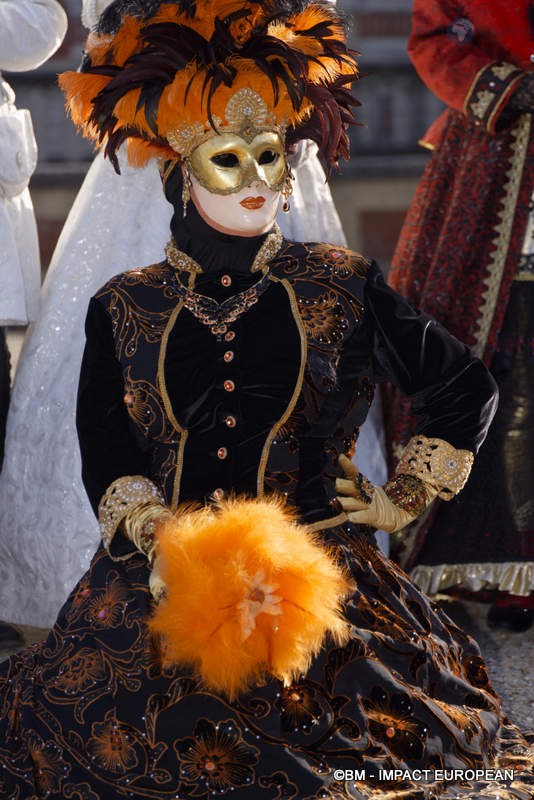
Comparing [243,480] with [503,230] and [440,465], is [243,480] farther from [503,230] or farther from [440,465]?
[503,230]

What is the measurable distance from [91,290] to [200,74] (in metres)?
0.94

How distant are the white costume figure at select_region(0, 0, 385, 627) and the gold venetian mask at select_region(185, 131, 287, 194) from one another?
31.0 inches

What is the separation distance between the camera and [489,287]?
2795 mm

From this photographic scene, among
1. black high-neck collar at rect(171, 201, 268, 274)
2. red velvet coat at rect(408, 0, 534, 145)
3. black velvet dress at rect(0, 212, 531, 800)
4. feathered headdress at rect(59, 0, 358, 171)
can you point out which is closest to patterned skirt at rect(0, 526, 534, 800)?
black velvet dress at rect(0, 212, 531, 800)

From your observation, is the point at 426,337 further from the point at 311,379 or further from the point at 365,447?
the point at 365,447

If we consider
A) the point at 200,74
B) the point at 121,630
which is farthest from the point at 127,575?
the point at 200,74

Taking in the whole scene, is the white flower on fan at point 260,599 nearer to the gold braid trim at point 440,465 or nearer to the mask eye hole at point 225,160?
the gold braid trim at point 440,465

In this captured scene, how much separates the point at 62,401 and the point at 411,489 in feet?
3.46

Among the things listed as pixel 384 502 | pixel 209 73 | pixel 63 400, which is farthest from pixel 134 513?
pixel 63 400

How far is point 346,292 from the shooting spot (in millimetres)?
2045

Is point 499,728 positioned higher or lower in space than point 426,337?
lower

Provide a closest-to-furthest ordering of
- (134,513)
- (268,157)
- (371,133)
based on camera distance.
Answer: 1. (134,513)
2. (268,157)
3. (371,133)

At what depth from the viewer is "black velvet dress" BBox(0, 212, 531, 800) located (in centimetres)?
173

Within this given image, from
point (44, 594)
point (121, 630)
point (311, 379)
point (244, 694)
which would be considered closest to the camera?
point (244, 694)
